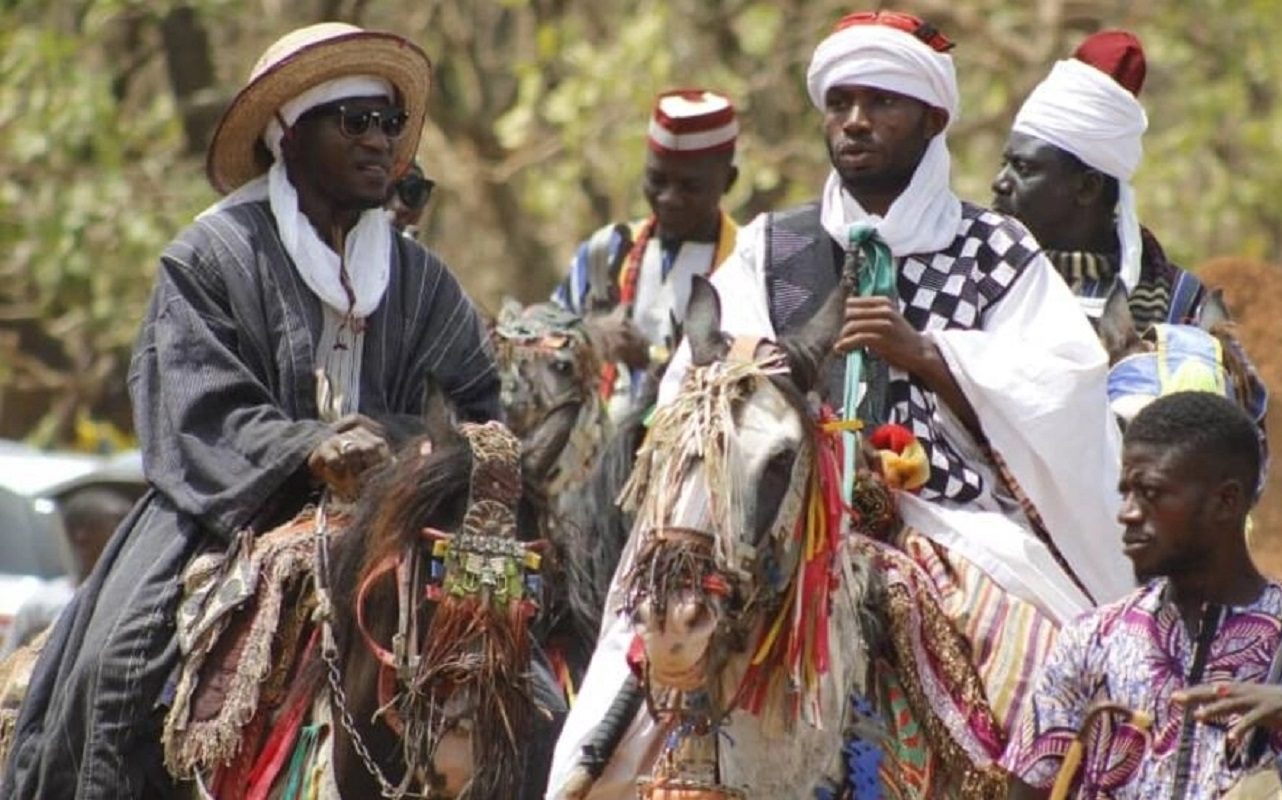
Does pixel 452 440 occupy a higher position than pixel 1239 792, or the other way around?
pixel 452 440

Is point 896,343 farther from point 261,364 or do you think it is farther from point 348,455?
point 261,364

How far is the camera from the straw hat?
28.1 feet

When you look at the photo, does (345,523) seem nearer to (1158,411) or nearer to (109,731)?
(109,731)

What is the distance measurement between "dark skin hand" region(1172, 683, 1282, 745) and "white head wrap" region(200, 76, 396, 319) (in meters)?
2.61

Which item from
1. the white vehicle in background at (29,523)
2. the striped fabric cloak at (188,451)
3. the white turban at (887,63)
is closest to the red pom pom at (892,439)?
the white turban at (887,63)

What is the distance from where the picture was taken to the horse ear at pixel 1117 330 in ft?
30.1

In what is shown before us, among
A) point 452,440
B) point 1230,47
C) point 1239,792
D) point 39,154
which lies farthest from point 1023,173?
point 1230,47

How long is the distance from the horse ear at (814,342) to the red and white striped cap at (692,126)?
191 inches

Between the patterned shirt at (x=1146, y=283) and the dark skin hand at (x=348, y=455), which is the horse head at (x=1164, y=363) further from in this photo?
the dark skin hand at (x=348, y=455)

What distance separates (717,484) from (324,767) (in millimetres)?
1243

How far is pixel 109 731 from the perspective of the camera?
8.22 metres

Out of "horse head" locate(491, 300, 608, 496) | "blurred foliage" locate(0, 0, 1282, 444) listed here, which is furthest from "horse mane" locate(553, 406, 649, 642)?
"blurred foliage" locate(0, 0, 1282, 444)

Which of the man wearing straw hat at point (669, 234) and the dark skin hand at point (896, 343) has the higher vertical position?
the man wearing straw hat at point (669, 234)

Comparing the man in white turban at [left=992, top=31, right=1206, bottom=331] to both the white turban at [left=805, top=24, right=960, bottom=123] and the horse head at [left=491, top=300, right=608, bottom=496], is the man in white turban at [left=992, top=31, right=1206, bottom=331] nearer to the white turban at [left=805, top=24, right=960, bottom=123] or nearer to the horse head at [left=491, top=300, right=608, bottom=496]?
the white turban at [left=805, top=24, right=960, bottom=123]
